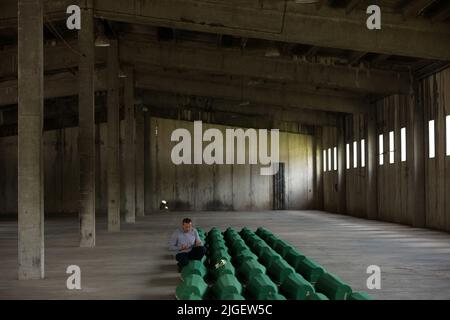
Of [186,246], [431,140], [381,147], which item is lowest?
[186,246]

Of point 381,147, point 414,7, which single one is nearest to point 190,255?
point 414,7

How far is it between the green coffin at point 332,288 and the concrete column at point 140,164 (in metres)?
26.3

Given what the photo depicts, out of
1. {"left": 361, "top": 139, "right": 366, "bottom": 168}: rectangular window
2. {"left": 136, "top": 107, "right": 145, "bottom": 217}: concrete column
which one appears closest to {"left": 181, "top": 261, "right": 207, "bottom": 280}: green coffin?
{"left": 361, "top": 139, "right": 366, "bottom": 168}: rectangular window

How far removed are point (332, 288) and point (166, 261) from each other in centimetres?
619

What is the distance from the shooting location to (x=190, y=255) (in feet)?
41.2

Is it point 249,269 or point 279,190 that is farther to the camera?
point 279,190

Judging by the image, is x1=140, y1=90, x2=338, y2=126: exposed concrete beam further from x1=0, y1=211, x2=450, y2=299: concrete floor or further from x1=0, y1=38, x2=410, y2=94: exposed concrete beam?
x1=0, y1=211, x2=450, y2=299: concrete floor

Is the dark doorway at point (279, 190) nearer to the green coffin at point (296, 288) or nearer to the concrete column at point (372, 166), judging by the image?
the concrete column at point (372, 166)

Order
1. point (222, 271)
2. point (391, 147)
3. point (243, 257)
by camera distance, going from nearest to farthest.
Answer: point (222, 271) → point (243, 257) → point (391, 147)

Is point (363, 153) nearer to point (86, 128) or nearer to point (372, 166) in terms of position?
point (372, 166)

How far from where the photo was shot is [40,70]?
12164mm

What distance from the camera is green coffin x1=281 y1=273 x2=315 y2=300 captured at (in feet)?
28.9

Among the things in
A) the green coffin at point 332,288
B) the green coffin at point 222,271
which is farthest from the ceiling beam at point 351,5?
the green coffin at point 332,288

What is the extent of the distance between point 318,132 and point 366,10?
24.4 m
